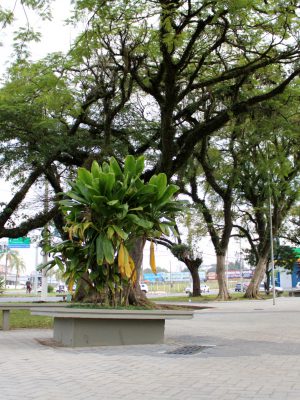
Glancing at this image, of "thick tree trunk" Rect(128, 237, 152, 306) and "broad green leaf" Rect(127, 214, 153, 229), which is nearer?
"broad green leaf" Rect(127, 214, 153, 229)

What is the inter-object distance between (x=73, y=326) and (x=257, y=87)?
1238 centimetres

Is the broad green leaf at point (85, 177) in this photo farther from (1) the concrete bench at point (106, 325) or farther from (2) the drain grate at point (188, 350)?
(2) the drain grate at point (188, 350)

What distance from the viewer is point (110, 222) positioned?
959 centimetres

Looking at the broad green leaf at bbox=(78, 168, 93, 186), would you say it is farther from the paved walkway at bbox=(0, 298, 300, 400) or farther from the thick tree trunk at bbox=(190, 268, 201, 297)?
the thick tree trunk at bbox=(190, 268, 201, 297)

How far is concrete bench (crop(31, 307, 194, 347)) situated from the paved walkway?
0.85ft

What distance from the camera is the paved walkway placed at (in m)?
5.61

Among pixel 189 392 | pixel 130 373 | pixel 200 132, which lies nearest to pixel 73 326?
pixel 130 373

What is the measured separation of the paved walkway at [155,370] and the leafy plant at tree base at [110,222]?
1.41 metres

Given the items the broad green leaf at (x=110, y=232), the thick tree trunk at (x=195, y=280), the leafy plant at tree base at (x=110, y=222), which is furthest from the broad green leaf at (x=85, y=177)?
the thick tree trunk at (x=195, y=280)

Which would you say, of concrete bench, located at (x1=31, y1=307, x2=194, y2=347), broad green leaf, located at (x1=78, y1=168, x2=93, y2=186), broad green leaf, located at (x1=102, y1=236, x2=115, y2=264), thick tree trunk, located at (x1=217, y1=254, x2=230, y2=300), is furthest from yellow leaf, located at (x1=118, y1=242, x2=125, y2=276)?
thick tree trunk, located at (x1=217, y1=254, x2=230, y2=300)

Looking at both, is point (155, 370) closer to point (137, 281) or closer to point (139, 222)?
point (139, 222)

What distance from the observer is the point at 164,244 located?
36375 millimetres

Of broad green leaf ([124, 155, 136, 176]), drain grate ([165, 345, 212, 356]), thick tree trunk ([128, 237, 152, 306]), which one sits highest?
broad green leaf ([124, 155, 136, 176])

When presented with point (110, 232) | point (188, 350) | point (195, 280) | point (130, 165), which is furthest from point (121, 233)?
point (195, 280)
